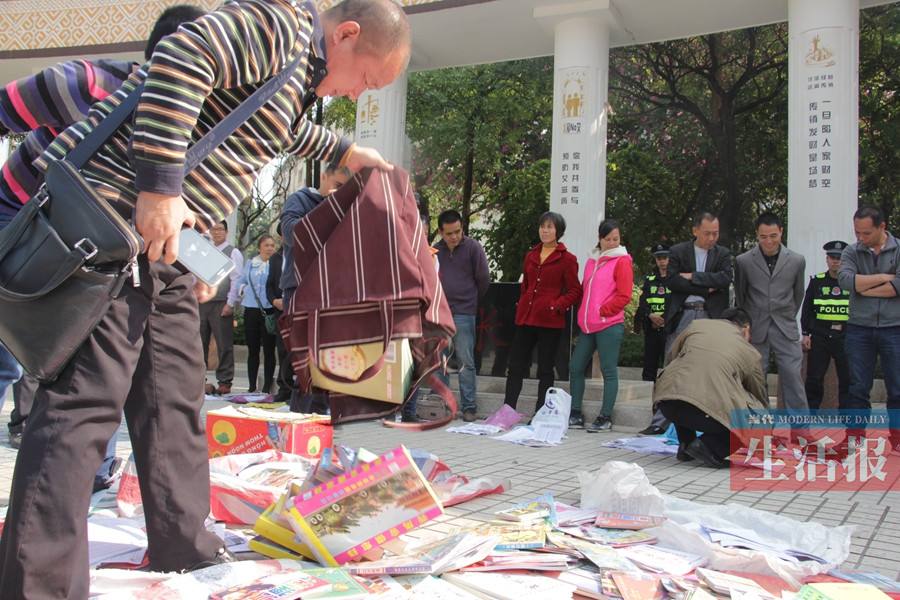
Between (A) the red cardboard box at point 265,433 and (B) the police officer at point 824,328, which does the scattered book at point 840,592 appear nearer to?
(A) the red cardboard box at point 265,433

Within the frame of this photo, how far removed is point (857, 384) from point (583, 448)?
214 centimetres

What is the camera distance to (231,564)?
2307mm

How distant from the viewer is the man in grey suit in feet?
19.9

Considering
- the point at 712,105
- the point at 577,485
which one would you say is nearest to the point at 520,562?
the point at 577,485

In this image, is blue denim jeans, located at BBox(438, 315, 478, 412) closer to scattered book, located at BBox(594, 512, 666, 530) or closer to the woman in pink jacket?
the woman in pink jacket

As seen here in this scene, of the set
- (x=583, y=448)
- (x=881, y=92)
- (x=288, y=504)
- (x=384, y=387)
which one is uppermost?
(x=881, y=92)

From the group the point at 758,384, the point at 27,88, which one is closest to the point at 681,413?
the point at 758,384

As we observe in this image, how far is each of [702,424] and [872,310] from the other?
186 cm

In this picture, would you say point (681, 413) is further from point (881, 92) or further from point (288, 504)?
point (881, 92)

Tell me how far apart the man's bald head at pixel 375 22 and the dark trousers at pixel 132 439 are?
832 millimetres

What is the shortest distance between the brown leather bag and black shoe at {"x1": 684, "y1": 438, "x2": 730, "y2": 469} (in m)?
3.17

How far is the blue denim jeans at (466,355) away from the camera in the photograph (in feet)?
23.9

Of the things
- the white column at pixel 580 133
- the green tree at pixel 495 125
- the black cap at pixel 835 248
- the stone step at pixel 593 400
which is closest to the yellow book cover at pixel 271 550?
the stone step at pixel 593 400

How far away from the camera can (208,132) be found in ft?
6.34
